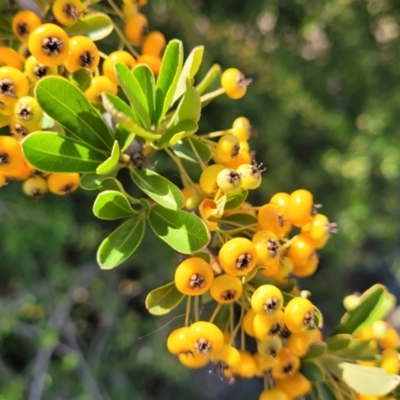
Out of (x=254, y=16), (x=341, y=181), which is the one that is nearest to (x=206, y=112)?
(x=254, y=16)

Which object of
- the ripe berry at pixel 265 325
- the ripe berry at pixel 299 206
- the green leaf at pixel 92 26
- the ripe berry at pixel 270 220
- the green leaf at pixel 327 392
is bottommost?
the green leaf at pixel 327 392

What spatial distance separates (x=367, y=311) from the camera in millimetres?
794

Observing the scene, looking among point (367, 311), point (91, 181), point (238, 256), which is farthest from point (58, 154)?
point (367, 311)

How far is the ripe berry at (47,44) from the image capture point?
21.8 inches

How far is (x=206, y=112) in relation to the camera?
1866 millimetres


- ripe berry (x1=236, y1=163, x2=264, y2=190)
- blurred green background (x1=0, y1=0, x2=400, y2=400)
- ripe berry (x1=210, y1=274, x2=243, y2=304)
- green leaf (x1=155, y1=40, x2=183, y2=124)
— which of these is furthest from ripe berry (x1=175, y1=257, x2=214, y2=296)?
blurred green background (x1=0, y1=0, x2=400, y2=400)

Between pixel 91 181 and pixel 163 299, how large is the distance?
0.20m

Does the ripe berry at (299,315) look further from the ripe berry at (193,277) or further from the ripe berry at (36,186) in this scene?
the ripe berry at (36,186)

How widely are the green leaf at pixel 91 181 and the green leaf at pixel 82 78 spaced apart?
13cm

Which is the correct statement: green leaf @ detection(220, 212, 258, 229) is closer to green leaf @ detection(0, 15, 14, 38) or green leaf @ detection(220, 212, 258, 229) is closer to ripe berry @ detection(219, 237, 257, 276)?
ripe berry @ detection(219, 237, 257, 276)

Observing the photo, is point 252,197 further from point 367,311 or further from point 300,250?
point 300,250

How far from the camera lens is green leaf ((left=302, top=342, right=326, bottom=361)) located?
2.26 ft

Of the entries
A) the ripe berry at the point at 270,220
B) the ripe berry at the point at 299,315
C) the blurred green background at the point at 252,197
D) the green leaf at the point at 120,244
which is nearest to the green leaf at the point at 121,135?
the green leaf at the point at 120,244

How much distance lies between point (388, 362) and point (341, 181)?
1.28 meters
